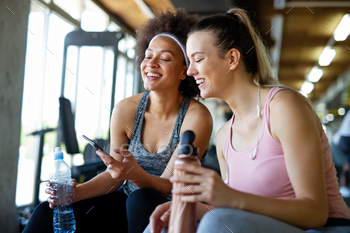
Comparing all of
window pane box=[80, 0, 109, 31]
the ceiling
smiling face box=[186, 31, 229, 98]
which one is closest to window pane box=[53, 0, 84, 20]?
window pane box=[80, 0, 109, 31]

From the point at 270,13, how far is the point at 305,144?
19.5ft

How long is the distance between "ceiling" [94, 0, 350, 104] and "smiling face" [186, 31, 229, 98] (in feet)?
4.42

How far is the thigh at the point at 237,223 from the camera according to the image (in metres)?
0.69

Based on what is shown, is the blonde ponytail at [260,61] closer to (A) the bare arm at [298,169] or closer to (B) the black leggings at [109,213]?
(A) the bare arm at [298,169]

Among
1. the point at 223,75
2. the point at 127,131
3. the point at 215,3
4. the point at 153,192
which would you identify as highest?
the point at 215,3

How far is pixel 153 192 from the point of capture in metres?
1.21

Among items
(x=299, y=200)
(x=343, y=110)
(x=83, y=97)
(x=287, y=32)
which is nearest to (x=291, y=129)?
(x=299, y=200)

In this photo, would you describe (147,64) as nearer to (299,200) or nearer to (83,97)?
(299,200)

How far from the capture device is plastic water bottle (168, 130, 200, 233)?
72 centimetres

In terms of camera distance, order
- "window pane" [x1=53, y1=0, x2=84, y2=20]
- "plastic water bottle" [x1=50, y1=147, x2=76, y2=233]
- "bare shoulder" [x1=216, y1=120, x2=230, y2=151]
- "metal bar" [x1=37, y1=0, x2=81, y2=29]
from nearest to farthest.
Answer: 1. "bare shoulder" [x1=216, y1=120, x2=230, y2=151]
2. "plastic water bottle" [x1=50, y1=147, x2=76, y2=233]
3. "metal bar" [x1=37, y1=0, x2=81, y2=29]
4. "window pane" [x1=53, y1=0, x2=84, y2=20]

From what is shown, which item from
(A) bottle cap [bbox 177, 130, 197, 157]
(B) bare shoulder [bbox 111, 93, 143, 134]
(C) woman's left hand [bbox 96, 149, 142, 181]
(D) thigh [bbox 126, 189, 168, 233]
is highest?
(B) bare shoulder [bbox 111, 93, 143, 134]

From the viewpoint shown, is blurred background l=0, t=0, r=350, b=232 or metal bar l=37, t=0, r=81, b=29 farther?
metal bar l=37, t=0, r=81, b=29

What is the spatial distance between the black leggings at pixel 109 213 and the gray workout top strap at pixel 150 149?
0.34 ft

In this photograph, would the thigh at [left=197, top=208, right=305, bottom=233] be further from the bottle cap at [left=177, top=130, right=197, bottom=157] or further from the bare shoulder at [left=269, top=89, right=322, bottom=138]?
the bare shoulder at [left=269, top=89, right=322, bottom=138]
